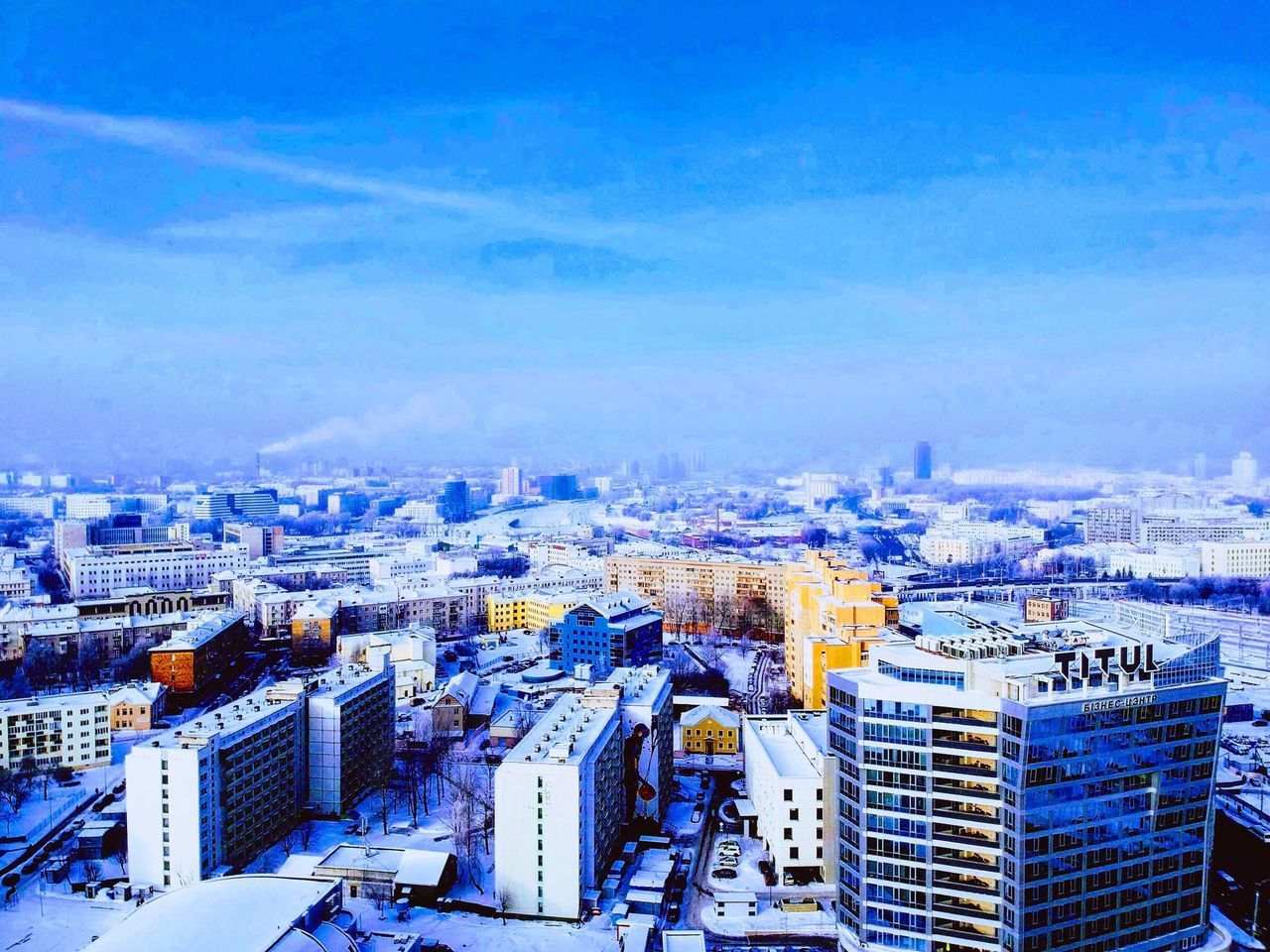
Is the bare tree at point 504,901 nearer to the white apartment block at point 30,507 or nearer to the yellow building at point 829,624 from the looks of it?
the yellow building at point 829,624

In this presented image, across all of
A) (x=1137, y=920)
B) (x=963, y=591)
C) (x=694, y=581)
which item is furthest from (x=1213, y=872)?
(x=963, y=591)

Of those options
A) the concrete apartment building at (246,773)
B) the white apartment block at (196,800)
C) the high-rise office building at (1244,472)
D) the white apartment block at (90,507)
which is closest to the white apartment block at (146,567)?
the concrete apartment building at (246,773)

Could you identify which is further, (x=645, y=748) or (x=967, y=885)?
(x=645, y=748)

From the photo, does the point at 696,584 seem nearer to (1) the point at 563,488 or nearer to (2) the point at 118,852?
(2) the point at 118,852

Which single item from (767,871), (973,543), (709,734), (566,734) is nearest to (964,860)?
(767,871)

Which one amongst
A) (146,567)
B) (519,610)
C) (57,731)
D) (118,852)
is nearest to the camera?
(118,852)

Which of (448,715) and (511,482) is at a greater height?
(511,482)
